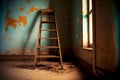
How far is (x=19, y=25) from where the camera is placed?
194 inches

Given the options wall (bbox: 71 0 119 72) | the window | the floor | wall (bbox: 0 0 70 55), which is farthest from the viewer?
wall (bbox: 0 0 70 55)

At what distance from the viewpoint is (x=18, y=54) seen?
16.2 ft

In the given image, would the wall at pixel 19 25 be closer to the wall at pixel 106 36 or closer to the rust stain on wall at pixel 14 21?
the rust stain on wall at pixel 14 21

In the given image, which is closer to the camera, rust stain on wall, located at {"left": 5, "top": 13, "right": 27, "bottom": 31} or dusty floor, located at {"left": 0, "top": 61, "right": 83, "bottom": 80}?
dusty floor, located at {"left": 0, "top": 61, "right": 83, "bottom": 80}

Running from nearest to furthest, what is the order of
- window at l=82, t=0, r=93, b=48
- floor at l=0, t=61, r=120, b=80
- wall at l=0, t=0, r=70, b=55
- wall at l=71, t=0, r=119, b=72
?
wall at l=71, t=0, r=119, b=72 → floor at l=0, t=61, r=120, b=80 → window at l=82, t=0, r=93, b=48 → wall at l=0, t=0, r=70, b=55

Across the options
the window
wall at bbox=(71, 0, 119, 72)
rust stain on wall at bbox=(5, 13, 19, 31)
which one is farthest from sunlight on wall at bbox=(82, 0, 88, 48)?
rust stain on wall at bbox=(5, 13, 19, 31)

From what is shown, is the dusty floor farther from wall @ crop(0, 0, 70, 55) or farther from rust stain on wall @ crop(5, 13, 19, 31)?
rust stain on wall @ crop(5, 13, 19, 31)

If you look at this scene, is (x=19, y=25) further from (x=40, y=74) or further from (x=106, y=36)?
(x=106, y=36)

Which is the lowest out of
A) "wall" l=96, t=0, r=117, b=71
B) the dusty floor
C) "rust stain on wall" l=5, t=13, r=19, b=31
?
the dusty floor

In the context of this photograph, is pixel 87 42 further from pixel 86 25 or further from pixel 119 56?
pixel 119 56

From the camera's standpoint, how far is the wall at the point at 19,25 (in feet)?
16.2

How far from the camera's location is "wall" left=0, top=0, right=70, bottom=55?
16.2 ft

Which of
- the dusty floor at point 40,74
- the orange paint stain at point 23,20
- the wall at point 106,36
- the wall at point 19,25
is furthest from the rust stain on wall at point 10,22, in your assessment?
the wall at point 106,36

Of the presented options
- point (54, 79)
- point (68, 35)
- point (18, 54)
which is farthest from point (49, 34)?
point (54, 79)
